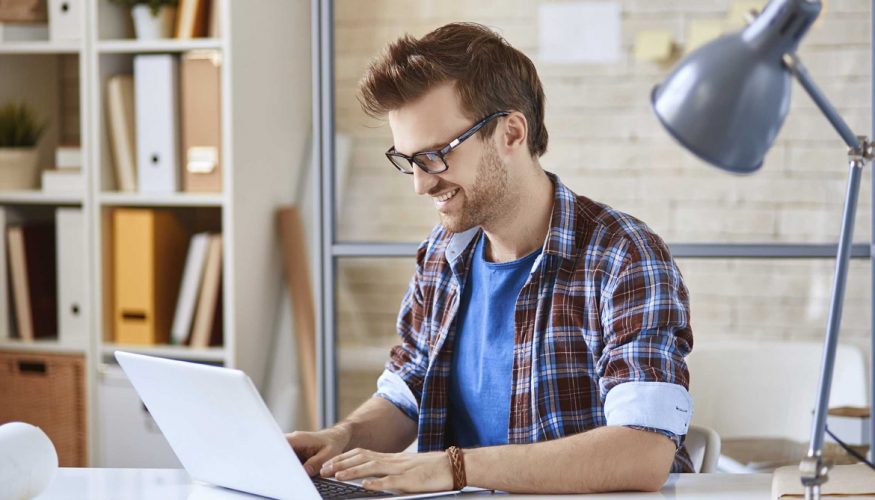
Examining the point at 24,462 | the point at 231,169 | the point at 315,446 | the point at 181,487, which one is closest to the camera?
the point at 24,462

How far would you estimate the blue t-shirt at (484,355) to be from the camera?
1743 mm

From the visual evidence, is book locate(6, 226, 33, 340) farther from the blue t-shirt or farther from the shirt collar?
the shirt collar

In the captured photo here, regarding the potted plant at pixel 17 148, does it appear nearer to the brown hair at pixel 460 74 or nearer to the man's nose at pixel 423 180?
the brown hair at pixel 460 74

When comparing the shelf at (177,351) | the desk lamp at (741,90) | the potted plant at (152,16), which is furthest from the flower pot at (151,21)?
the desk lamp at (741,90)

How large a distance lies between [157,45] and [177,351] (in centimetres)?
84

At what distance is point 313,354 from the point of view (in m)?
3.09

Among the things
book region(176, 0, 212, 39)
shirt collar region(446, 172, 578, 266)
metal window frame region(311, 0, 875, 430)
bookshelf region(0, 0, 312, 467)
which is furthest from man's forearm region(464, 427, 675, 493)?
book region(176, 0, 212, 39)

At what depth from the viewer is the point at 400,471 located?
138 cm

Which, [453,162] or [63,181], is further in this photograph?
[63,181]

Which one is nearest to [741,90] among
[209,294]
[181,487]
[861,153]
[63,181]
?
[861,153]

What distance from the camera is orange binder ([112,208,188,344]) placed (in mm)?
2967

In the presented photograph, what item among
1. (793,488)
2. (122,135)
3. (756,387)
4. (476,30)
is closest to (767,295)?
(756,387)

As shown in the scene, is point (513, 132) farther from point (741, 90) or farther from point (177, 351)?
point (177, 351)

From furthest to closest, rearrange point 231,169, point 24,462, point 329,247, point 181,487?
point 231,169
point 329,247
point 181,487
point 24,462
